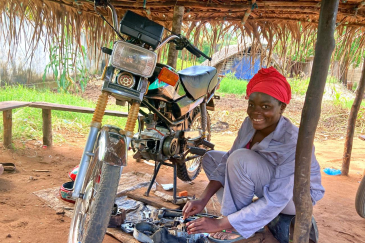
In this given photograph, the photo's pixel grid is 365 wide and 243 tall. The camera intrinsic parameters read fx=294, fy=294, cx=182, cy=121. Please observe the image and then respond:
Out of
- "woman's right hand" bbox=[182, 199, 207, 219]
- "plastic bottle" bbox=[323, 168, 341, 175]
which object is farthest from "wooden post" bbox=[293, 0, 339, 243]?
"plastic bottle" bbox=[323, 168, 341, 175]

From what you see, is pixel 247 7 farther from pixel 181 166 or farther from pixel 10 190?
pixel 10 190

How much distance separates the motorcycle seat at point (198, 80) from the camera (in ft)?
8.54

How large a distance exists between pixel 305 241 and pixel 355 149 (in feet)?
16.3

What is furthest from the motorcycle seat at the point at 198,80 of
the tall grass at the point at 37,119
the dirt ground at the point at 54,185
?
the tall grass at the point at 37,119

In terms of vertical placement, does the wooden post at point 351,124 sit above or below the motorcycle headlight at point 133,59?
below

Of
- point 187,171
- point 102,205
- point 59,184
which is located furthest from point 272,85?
point 59,184

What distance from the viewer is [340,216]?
276cm

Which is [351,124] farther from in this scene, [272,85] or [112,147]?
[112,147]

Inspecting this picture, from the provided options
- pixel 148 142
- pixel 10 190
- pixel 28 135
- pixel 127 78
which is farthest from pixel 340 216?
pixel 28 135

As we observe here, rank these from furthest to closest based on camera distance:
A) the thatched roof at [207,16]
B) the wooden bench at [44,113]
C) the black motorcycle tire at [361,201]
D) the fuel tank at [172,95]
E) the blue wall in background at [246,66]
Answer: the blue wall in background at [246,66]
the wooden bench at [44,113]
the thatched roof at [207,16]
the black motorcycle tire at [361,201]
the fuel tank at [172,95]

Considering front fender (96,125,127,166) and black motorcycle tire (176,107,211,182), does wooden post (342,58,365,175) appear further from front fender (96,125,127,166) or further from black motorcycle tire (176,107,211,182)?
front fender (96,125,127,166)

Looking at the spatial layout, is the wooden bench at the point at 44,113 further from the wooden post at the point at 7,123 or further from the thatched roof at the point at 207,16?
the thatched roof at the point at 207,16

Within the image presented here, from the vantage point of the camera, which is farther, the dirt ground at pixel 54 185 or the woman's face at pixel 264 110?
the dirt ground at pixel 54 185

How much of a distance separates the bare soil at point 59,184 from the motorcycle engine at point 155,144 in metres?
0.72
